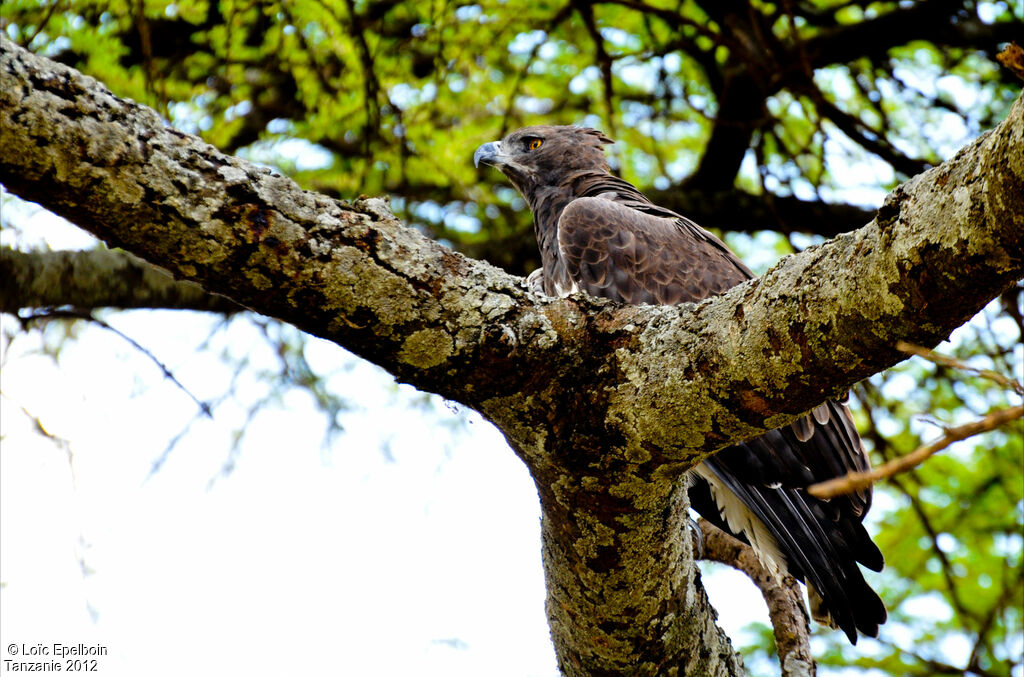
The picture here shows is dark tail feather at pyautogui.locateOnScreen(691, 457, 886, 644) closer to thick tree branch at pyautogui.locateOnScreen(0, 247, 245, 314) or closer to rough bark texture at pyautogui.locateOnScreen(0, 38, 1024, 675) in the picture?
rough bark texture at pyautogui.locateOnScreen(0, 38, 1024, 675)

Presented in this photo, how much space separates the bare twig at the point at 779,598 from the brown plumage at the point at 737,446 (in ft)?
0.21

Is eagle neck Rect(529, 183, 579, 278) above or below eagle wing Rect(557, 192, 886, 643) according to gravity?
above

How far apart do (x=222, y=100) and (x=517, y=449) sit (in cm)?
464

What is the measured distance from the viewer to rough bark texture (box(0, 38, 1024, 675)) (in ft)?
6.89

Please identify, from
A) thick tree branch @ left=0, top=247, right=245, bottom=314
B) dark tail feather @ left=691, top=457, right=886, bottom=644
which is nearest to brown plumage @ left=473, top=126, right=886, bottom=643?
dark tail feather @ left=691, top=457, right=886, bottom=644

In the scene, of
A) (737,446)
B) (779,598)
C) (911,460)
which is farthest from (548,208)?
(911,460)

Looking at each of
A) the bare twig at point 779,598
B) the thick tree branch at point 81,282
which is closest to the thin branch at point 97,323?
the thick tree branch at point 81,282

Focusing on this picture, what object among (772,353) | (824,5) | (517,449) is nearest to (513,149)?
(824,5)

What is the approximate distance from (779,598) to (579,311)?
6.31 ft

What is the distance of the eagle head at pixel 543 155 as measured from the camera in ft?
20.3

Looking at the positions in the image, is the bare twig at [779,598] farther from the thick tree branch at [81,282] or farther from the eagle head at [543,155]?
the thick tree branch at [81,282]

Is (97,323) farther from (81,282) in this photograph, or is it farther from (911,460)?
(911,460)

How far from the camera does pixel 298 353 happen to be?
668 cm

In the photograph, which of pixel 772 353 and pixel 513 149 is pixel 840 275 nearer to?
pixel 772 353
